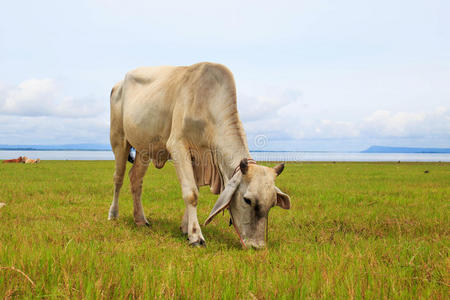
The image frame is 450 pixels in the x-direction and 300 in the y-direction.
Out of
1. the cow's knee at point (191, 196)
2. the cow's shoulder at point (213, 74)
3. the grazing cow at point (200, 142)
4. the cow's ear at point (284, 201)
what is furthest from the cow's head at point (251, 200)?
the cow's shoulder at point (213, 74)

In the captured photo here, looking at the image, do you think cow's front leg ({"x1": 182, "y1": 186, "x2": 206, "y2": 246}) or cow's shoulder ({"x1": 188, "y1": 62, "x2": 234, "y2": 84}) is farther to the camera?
cow's shoulder ({"x1": 188, "y1": 62, "x2": 234, "y2": 84})

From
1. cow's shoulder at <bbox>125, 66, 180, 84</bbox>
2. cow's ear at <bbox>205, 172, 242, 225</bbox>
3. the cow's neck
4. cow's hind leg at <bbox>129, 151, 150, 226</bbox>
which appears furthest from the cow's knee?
cow's shoulder at <bbox>125, 66, 180, 84</bbox>

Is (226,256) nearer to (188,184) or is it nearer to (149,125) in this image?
(188,184)

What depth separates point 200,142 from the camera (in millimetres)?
4871

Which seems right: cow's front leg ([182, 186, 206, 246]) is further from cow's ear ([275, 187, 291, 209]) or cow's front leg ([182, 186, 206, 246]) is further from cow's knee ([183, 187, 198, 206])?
cow's ear ([275, 187, 291, 209])

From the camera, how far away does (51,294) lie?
2.32 m

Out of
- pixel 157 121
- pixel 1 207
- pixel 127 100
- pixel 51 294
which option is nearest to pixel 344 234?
pixel 157 121

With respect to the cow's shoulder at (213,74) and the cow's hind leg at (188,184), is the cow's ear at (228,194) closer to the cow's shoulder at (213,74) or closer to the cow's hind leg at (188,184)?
the cow's hind leg at (188,184)

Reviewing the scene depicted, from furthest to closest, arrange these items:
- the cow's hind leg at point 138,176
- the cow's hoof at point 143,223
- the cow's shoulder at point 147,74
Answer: the cow's hind leg at point 138,176 < the cow's shoulder at point 147,74 < the cow's hoof at point 143,223

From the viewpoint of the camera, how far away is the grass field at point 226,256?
2480 mm

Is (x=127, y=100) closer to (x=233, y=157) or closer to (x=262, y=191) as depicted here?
(x=233, y=157)

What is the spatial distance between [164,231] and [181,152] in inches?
54.6

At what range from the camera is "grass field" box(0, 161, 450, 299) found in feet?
8.14

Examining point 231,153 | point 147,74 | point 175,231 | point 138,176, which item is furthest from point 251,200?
point 147,74
